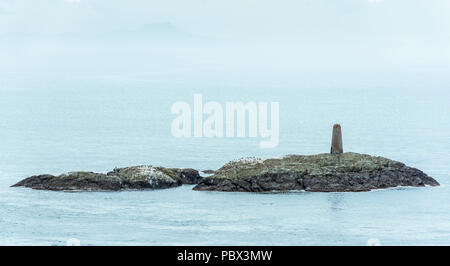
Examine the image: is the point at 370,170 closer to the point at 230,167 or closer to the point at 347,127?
the point at 230,167

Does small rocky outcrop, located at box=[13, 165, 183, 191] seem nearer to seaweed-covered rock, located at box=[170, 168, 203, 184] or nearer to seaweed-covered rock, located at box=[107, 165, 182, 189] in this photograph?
seaweed-covered rock, located at box=[107, 165, 182, 189]

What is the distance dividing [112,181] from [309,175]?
554 inches

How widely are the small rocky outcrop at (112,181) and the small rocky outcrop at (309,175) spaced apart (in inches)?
110

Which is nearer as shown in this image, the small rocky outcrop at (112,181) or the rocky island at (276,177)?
the rocky island at (276,177)

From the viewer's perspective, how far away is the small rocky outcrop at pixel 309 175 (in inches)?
3282

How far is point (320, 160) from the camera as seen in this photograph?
85.0 metres

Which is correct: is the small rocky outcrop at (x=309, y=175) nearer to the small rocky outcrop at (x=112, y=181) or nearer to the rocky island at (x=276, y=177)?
the rocky island at (x=276, y=177)

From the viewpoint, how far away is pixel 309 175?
3295 inches

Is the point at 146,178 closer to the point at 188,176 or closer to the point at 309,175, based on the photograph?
the point at 188,176

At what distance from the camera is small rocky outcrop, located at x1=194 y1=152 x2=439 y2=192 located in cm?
8338

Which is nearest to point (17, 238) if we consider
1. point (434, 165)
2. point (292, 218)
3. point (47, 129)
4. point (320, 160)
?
point (292, 218)

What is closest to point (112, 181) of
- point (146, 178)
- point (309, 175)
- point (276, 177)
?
point (146, 178)

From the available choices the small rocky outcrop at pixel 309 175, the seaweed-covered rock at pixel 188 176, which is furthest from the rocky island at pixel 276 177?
the seaweed-covered rock at pixel 188 176

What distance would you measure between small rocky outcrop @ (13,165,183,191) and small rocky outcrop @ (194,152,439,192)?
2782mm
